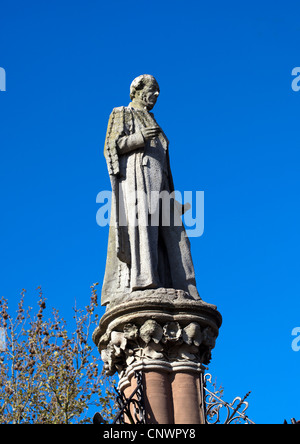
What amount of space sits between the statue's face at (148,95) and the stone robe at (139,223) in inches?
13.4

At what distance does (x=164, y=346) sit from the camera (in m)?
7.23

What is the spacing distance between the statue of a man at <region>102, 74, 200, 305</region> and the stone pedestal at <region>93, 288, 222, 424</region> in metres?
0.32

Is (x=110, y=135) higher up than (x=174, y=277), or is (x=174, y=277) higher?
(x=110, y=135)

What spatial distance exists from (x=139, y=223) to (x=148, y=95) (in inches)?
75.9

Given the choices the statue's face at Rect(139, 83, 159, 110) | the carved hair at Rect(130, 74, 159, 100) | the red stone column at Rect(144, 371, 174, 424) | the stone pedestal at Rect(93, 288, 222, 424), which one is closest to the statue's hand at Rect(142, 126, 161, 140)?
the statue's face at Rect(139, 83, 159, 110)

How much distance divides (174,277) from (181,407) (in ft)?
5.17

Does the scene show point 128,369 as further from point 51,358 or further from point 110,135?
point 51,358

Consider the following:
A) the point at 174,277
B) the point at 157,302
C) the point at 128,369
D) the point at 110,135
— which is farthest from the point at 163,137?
the point at 128,369

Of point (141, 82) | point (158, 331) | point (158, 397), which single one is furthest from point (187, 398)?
point (141, 82)

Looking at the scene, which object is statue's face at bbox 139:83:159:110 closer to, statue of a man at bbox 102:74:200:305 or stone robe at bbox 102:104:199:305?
statue of a man at bbox 102:74:200:305

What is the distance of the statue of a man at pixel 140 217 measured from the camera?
309 inches

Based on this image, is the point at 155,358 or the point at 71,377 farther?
the point at 71,377

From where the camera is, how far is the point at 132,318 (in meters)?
7.23

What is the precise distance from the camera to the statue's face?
29.3 feet
